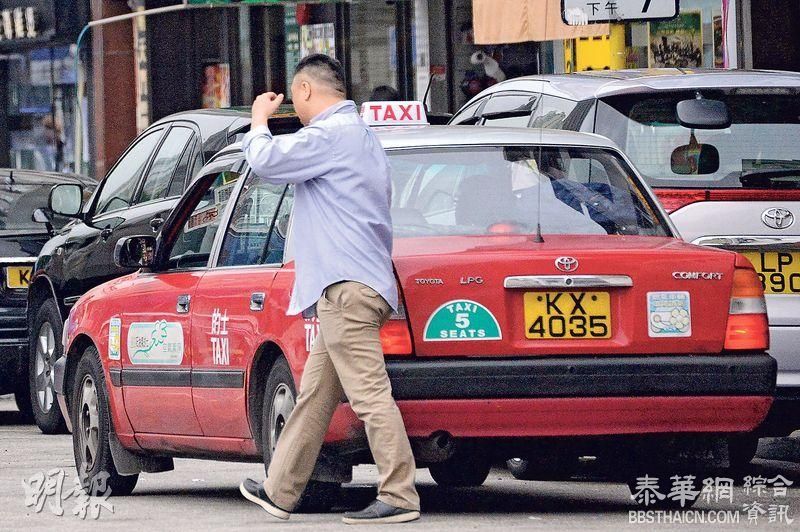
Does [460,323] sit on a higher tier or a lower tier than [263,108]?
lower

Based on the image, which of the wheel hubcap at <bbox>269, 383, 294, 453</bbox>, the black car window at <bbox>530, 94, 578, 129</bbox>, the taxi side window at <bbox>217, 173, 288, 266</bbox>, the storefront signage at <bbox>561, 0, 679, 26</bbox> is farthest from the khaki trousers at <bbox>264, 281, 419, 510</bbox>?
the storefront signage at <bbox>561, 0, 679, 26</bbox>

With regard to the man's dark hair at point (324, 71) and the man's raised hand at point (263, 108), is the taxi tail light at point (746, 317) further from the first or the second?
the man's raised hand at point (263, 108)

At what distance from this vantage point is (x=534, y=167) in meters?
7.95

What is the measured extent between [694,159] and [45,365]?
5.47 metres

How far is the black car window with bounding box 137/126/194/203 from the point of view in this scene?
38.4 feet

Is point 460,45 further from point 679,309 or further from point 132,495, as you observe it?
point 679,309

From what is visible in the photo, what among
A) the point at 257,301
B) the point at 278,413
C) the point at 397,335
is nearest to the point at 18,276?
the point at 257,301

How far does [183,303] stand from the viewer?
8375 millimetres

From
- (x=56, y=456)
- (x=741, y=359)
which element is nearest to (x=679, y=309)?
(x=741, y=359)

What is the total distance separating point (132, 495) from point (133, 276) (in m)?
0.99

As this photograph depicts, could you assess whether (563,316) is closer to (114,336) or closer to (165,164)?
(114,336)

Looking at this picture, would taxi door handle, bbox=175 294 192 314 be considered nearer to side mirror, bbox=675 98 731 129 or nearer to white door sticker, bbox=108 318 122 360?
white door sticker, bbox=108 318 122 360

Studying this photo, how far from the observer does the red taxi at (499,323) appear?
717 cm

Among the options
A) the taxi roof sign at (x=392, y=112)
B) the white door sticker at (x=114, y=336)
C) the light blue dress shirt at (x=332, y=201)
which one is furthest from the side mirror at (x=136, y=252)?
the light blue dress shirt at (x=332, y=201)
